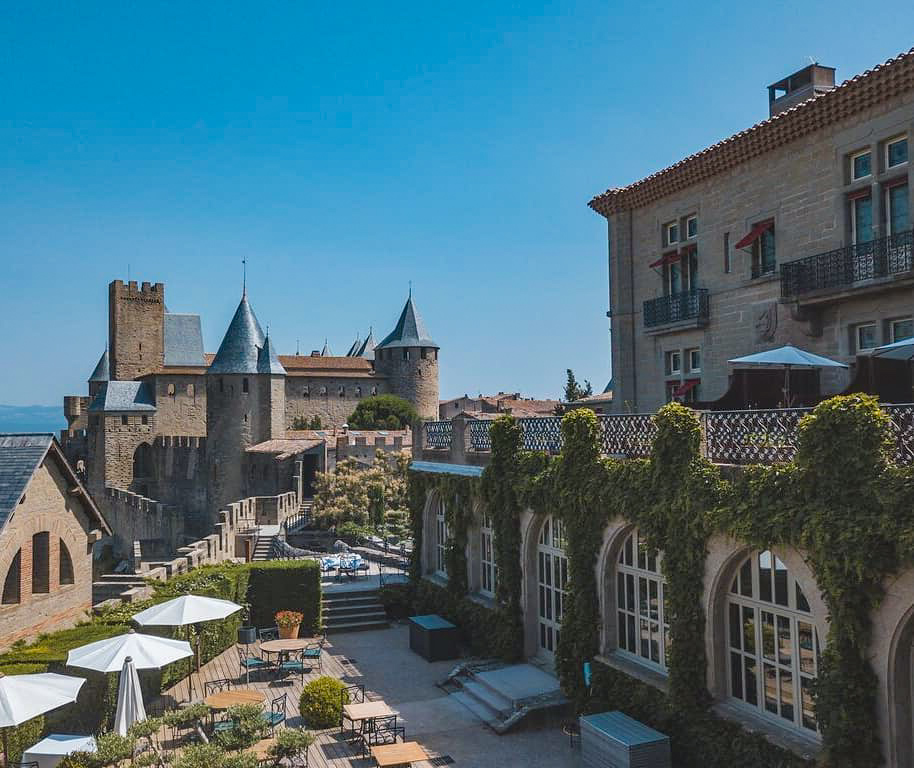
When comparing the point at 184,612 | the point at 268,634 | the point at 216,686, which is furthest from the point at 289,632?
the point at 184,612

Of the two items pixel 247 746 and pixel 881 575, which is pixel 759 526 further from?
pixel 247 746

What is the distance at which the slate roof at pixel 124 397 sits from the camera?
235ft

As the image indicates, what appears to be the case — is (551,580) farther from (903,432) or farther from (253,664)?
(903,432)

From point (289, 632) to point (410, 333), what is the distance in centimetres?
6402

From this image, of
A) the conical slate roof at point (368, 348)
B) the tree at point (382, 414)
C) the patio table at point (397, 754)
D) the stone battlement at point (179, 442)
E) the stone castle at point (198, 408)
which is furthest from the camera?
the conical slate roof at point (368, 348)

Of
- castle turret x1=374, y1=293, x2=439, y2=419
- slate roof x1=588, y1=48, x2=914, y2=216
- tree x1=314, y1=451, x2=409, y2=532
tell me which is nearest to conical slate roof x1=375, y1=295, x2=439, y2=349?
castle turret x1=374, y1=293, x2=439, y2=419

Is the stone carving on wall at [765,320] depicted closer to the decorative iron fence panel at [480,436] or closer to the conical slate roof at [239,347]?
the decorative iron fence panel at [480,436]

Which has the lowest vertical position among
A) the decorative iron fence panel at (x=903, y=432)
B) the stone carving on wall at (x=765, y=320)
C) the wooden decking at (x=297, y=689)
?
the wooden decking at (x=297, y=689)

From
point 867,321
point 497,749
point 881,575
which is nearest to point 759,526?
point 881,575

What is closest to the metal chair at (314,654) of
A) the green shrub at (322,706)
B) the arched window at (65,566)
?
the green shrub at (322,706)

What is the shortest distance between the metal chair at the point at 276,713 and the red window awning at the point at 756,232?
1363cm

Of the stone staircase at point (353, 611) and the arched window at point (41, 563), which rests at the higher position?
the arched window at point (41, 563)

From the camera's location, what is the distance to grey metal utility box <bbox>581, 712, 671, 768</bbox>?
1120 centimetres

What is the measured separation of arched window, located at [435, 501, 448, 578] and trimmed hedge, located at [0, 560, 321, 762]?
10.8ft
